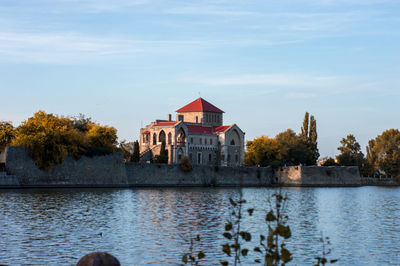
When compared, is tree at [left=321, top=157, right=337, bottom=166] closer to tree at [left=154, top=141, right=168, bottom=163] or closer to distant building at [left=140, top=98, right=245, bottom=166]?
distant building at [left=140, top=98, right=245, bottom=166]

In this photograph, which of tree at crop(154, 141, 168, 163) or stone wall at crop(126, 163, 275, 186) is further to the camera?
tree at crop(154, 141, 168, 163)

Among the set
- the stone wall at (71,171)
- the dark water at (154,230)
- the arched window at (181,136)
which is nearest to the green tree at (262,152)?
the arched window at (181,136)

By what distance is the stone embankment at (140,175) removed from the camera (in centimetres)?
4906

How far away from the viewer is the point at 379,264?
1795 centimetres

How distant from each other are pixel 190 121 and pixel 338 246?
76.2 metres

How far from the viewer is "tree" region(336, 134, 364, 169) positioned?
93688 mm

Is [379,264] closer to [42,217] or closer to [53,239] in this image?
[53,239]

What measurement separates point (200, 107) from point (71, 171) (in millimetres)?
46226

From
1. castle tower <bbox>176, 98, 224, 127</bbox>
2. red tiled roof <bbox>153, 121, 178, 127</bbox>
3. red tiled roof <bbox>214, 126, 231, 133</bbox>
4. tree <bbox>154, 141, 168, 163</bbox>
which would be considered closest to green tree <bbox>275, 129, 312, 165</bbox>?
red tiled roof <bbox>214, 126, 231, 133</bbox>

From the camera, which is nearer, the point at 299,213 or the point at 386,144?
the point at 299,213

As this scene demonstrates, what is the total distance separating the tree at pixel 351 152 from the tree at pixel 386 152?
2.73 meters

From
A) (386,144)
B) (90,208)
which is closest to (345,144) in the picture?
(386,144)

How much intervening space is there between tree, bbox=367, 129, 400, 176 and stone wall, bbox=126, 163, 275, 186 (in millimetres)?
28045

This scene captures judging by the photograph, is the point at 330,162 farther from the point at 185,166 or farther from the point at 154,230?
the point at 154,230
